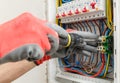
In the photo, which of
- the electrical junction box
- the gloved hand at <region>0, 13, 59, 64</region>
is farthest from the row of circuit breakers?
the gloved hand at <region>0, 13, 59, 64</region>

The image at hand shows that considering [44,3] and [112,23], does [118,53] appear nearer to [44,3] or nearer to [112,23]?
[112,23]

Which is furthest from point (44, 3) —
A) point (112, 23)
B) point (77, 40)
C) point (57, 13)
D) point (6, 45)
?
point (6, 45)

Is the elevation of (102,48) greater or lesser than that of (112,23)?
lesser

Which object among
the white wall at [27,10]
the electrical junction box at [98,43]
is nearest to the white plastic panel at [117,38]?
the electrical junction box at [98,43]

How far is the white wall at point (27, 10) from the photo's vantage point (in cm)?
161

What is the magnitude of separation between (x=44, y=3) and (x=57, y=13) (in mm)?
221

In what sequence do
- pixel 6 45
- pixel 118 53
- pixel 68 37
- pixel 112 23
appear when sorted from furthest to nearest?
pixel 112 23 → pixel 118 53 → pixel 68 37 → pixel 6 45

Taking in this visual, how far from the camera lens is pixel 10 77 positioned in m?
1.20

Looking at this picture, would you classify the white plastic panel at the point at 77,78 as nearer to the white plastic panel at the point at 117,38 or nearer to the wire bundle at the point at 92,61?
the wire bundle at the point at 92,61

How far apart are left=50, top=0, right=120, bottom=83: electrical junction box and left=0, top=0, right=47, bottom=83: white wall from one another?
151 mm

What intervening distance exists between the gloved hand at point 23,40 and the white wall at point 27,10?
87cm

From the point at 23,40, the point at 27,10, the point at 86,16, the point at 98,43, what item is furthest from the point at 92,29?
the point at 23,40

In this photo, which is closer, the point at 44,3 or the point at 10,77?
the point at 10,77

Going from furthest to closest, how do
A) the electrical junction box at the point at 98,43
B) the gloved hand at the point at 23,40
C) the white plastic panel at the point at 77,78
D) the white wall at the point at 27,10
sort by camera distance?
the white wall at the point at 27,10
the white plastic panel at the point at 77,78
the electrical junction box at the point at 98,43
the gloved hand at the point at 23,40
